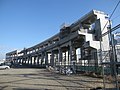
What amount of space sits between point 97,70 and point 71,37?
2222 centimetres

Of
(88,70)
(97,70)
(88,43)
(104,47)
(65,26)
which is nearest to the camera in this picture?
(97,70)

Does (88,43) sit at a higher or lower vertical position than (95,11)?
lower

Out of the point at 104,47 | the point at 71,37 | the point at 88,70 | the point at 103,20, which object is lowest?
the point at 88,70

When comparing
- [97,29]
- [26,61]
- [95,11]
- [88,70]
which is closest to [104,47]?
[97,29]

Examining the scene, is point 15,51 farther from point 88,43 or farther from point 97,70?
point 97,70

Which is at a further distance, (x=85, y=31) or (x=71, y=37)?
(x=71, y=37)

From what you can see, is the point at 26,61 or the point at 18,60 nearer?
the point at 26,61

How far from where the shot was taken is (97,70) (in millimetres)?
23422

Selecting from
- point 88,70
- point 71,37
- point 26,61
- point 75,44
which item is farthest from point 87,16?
point 26,61

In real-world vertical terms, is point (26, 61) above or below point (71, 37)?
below

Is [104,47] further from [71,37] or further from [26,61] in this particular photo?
[26,61]

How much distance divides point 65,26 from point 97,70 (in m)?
31.4

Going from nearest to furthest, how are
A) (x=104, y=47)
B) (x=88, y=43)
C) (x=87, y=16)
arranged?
(x=88, y=43), (x=104, y=47), (x=87, y=16)

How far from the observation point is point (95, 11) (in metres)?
Result: 40.1
